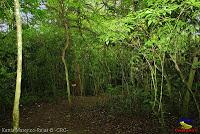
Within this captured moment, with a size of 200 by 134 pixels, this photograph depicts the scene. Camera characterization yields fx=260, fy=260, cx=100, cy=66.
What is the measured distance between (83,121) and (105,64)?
9.44 metres

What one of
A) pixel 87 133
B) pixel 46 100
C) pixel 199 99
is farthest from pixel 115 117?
pixel 46 100

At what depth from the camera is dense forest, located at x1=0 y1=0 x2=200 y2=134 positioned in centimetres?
782

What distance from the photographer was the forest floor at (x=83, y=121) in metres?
10.8

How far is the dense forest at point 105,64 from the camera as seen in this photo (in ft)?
25.6

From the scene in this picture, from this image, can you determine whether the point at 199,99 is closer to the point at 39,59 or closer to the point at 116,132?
the point at 116,132

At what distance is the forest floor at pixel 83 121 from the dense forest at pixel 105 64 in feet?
0.14

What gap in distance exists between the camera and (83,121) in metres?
12.5

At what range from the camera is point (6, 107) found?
1589 centimetres

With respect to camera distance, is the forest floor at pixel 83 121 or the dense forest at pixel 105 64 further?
the forest floor at pixel 83 121

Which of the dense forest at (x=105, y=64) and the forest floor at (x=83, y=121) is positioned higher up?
the dense forest at (x=105, y=64)

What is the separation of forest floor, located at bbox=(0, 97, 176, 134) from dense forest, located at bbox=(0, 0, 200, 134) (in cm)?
4

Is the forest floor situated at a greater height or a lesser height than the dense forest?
lesser

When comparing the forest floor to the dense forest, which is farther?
the forest floor

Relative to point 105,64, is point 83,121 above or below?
below
